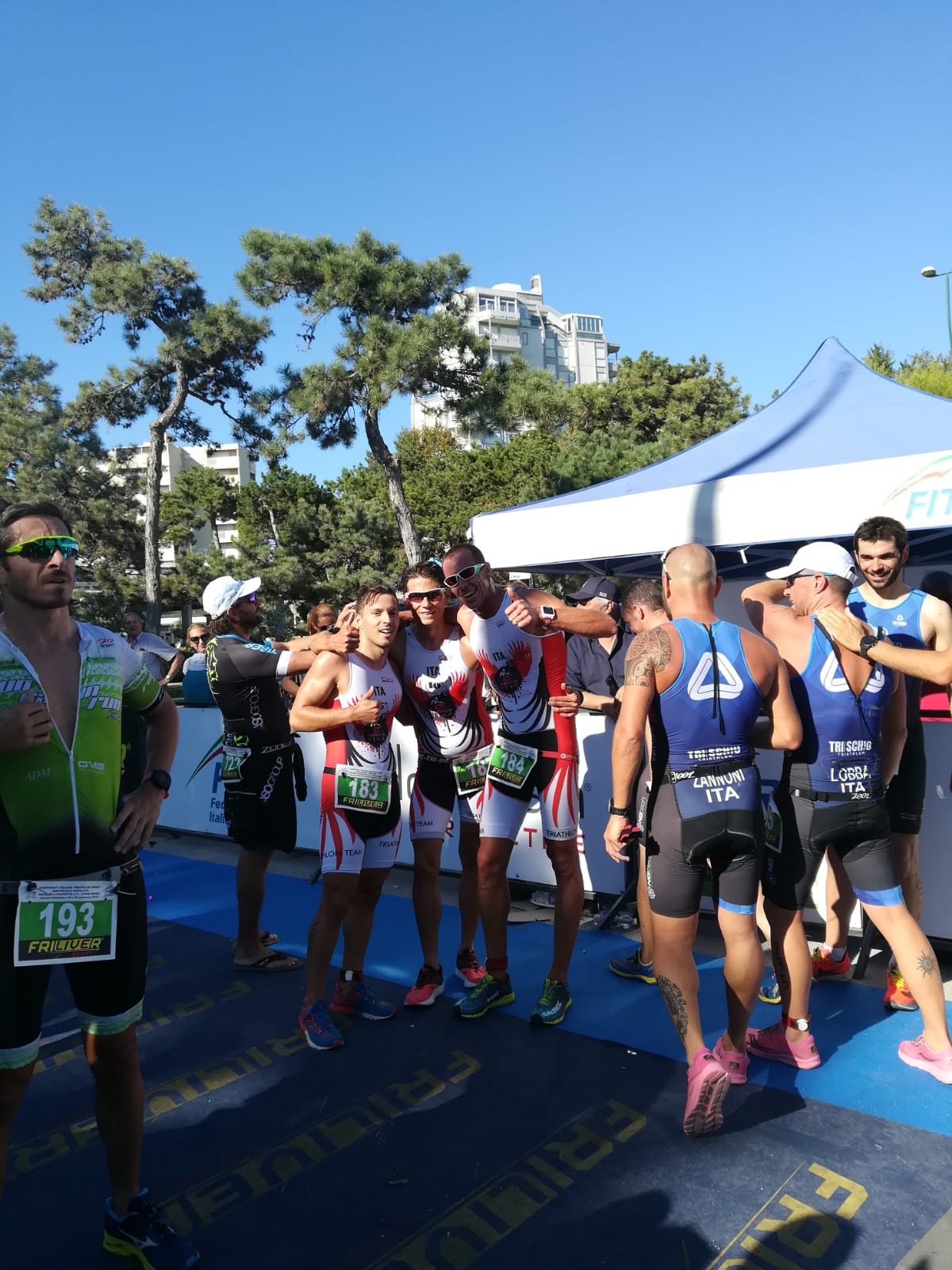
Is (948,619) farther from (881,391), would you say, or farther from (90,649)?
(881,391)

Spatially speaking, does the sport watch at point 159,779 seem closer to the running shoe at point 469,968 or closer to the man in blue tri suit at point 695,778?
the man in blue tri suit at point 695,778

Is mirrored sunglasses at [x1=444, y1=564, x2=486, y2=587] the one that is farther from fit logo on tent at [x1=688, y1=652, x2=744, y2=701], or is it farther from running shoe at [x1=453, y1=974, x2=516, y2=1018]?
running shoe at [x1=453, y1=974, x2=516, y2=1018]

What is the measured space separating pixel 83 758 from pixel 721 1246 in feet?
7.15

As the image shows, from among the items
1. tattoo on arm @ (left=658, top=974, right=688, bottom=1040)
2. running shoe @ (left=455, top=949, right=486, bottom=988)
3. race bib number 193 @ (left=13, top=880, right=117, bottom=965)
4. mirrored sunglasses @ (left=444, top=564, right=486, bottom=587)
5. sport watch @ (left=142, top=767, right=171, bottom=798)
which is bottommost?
running shoe @ (left=455, top=949, right=486, bottom=988)

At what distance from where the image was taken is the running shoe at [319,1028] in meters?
3.67

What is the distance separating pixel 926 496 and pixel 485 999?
3.66 m

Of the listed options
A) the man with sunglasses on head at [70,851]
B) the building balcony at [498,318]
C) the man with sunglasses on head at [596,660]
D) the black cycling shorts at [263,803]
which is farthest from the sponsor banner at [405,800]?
the building balcony at [498,318]

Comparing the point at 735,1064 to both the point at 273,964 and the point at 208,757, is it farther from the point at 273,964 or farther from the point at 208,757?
the point at 208,757

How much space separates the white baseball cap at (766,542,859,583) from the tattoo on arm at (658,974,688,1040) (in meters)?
1.81

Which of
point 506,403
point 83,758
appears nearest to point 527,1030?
point 83,758

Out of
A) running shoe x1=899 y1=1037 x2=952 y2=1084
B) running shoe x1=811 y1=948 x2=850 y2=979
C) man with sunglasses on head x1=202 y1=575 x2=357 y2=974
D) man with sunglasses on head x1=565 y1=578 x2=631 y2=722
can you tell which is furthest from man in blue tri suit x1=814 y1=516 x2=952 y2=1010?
man with sunglasses on head x1=202 y1=575 x2=357 y2=974

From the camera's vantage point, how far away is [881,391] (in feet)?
22.2

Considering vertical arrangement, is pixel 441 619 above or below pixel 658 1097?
above

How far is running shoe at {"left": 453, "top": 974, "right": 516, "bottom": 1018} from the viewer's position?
3906 mm
